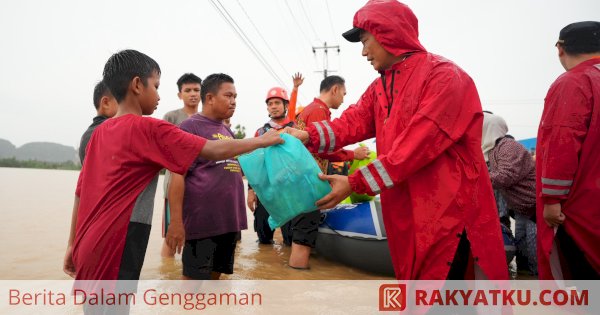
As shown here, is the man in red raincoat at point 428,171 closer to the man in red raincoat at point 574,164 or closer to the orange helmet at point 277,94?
the man in red raincoat at point 574,164

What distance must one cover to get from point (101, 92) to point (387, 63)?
2190mm

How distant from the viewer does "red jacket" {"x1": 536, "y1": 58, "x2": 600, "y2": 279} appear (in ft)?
8.29

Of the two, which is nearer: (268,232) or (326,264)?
(326,264)

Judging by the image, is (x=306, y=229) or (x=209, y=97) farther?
(x=306, y=229)

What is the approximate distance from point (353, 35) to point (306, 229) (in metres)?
2.33

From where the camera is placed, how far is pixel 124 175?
1.85 metres

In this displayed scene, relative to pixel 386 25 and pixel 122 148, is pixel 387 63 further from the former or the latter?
pixel 122 148

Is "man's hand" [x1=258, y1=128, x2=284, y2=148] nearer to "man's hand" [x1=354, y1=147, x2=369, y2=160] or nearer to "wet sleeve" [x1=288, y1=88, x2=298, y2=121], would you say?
"man's hand" [x1=354, y1=147, x2=369, y2=160]

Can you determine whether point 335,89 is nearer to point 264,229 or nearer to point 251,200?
point 251,200

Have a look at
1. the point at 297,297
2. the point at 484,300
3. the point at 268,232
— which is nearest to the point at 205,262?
the point at 297,297

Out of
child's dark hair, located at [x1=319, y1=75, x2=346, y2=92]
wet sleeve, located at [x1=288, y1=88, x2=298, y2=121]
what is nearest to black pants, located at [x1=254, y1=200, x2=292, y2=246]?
wet sleeve, located at [x1=288, y1=88, x2=298, y2=121]

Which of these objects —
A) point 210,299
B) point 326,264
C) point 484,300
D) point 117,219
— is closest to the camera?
point 117,219

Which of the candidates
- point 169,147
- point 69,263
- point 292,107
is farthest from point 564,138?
point 292,107

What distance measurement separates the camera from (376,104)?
2320 mm
